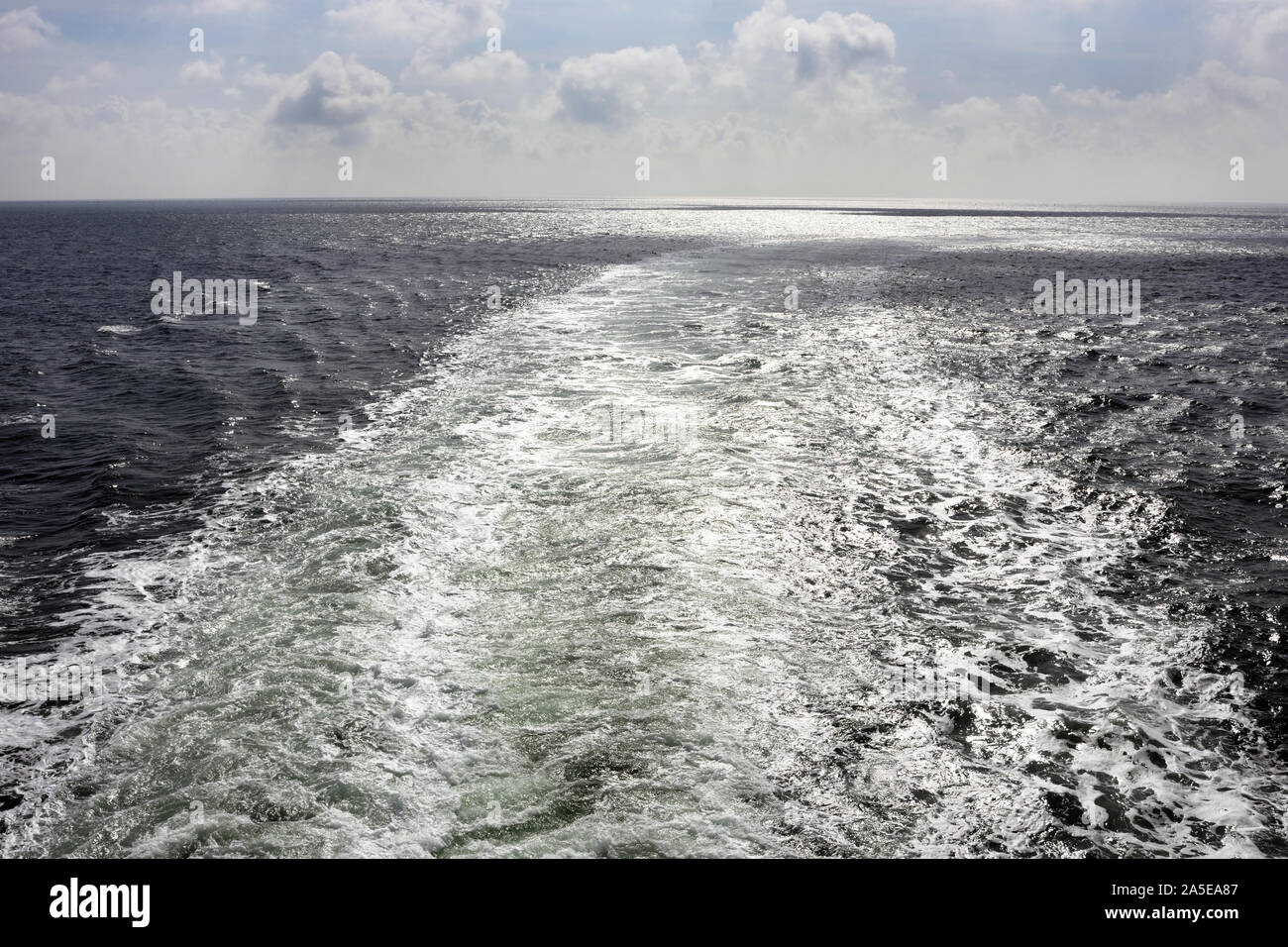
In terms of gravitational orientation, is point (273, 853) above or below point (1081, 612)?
below

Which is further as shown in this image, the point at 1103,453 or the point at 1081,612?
the point at 1103,453

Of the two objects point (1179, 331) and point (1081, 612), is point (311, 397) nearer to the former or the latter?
point (1081, 612)

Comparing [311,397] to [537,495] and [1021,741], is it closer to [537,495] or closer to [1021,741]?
[537,495]

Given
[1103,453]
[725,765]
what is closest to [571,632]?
[725,765]
